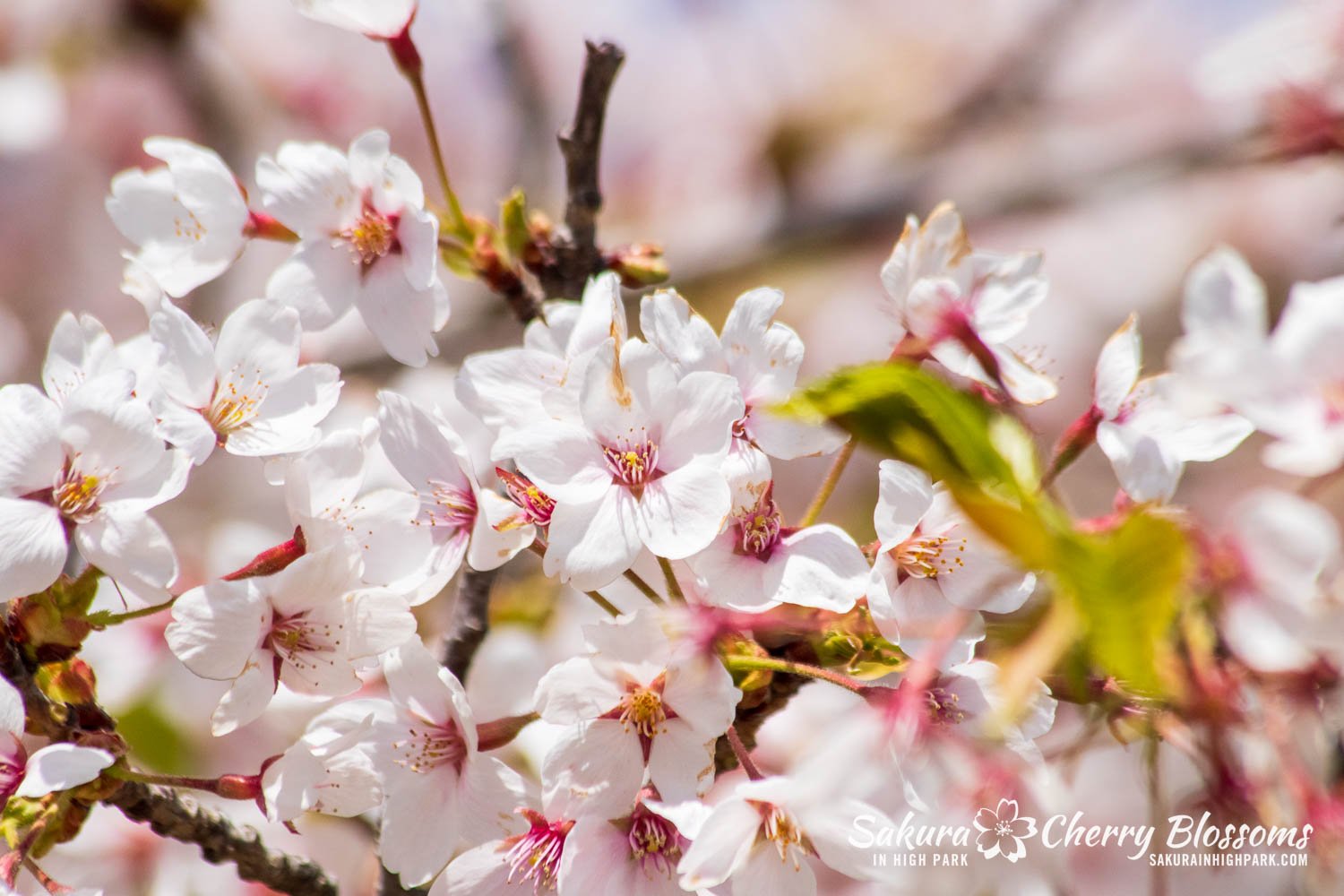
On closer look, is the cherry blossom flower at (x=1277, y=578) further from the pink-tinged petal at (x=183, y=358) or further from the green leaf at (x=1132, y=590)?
the pink-tinged petal at (x=183, y=358)

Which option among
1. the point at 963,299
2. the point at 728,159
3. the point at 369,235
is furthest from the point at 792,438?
the point at 728,159

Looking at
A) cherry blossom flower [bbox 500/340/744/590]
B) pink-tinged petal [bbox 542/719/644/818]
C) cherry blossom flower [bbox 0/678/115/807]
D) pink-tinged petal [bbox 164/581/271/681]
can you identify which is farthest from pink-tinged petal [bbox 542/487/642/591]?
cherry blossom flower [bbox 0/678/115/807]

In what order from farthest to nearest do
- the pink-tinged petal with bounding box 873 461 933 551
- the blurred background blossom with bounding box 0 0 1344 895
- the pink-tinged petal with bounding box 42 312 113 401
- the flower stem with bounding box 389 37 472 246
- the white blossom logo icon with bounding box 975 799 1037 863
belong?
the blurred background blossom with bounding box 0 0 1344 895
the flower stem with bounding box 389 37 472 246
the pink-tinged petal with bounding box 42 312 113 401
the pink-tinged petal with bounding box 873 461 933 551
the white blossom logo icon with bounding box 975 799 1037 863

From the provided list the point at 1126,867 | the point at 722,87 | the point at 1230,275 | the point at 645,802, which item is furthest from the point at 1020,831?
the point at 722,87

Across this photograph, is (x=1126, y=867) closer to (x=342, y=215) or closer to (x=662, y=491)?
(x=662, y=491)

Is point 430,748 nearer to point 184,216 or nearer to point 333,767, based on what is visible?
point 333,767

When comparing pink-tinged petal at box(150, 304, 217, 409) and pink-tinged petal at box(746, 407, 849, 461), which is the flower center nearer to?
pink-tinged petal at box(746, 407, 849, 461)

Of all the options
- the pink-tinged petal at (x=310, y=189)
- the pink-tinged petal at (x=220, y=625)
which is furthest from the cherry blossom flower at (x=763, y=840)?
the pink-tinged petal at (x=310, y=189)
